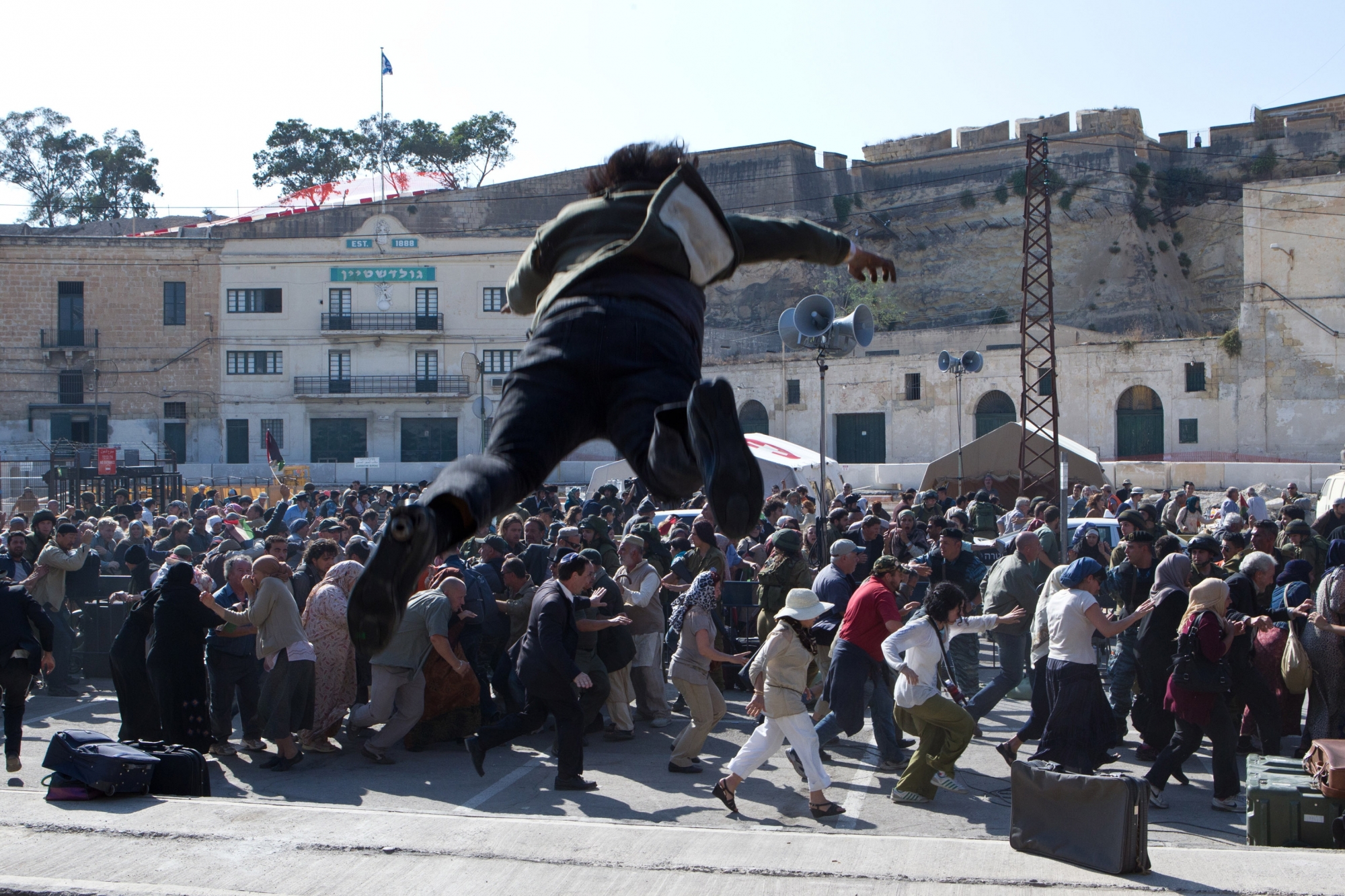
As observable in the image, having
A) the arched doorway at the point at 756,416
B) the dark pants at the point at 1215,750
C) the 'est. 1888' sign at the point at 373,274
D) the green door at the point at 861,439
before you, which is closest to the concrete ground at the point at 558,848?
the dark pants at the point at 1215,750

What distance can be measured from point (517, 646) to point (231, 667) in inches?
83.7

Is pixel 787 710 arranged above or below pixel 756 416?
below

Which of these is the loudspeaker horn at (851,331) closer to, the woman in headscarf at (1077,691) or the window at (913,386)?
the woman in headscarf at (1077,691)

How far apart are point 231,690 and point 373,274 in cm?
3753

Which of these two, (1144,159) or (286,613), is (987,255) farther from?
(286,613)

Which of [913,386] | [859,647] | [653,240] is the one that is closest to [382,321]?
[913,386]

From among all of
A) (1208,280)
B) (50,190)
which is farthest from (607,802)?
(50,190)

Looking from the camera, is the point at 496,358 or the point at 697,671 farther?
the point at 496,358

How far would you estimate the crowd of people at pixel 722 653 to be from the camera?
7.45m

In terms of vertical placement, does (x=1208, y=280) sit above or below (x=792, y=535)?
above

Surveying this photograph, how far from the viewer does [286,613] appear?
8.27 meters

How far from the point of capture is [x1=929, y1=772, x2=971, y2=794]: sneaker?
7754mm

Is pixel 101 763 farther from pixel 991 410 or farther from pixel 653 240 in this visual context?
pixel 991 410

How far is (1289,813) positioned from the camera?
20.4ft
